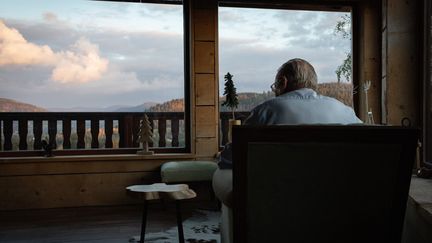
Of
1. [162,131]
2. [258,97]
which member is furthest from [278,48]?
[162,131]

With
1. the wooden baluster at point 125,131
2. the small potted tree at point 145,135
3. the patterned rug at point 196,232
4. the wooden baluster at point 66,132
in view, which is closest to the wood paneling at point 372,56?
the patterned rug at point 196,232

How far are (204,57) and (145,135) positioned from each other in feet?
3.42

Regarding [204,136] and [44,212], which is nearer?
[44,212]

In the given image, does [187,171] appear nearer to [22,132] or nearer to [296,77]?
[22,132]

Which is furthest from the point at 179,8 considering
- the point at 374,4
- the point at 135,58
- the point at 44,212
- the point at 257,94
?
the point at 44,212

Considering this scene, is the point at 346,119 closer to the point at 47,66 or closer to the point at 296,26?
the point at 296,26

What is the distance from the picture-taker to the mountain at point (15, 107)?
4.63m

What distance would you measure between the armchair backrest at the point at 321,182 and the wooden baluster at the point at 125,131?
328 centimetres

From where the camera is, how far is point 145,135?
14.9 feet

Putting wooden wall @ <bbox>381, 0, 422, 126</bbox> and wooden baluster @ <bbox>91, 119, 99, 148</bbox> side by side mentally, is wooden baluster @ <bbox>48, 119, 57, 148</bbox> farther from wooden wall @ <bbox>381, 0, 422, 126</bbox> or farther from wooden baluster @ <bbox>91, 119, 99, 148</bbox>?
wooden wall @ <bbox>381, 0, 422, 126</bbox>

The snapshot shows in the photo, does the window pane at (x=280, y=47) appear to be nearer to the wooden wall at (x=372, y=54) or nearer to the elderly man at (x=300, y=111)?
the wooden wall at (x=372, y=54)

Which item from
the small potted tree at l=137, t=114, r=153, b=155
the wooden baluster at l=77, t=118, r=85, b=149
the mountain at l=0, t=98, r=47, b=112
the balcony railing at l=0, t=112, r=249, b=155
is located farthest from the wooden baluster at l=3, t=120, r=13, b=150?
the small potted tree at l=137, t=114, r=153, b=155

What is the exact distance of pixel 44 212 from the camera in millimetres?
4145

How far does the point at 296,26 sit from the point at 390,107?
203 cm
